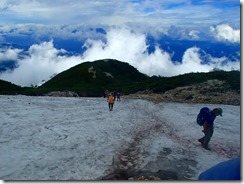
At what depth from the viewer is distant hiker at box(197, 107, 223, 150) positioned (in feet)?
22.3

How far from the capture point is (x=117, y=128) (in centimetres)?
904

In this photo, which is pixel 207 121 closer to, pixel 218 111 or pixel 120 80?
pixel 218 111

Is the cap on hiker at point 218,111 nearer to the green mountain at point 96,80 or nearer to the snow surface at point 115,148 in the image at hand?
the snow surface at point 115,148

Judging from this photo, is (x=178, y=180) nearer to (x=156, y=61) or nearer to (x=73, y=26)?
(x=156, y=61)

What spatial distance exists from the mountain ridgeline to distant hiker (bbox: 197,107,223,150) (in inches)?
22.0

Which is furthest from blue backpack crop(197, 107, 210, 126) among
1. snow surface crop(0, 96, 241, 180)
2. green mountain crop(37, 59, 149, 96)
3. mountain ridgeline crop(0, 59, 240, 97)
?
green mountain crop(37, 59, 149, 96)

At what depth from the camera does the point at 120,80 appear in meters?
14.3

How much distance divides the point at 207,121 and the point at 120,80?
7812 mm

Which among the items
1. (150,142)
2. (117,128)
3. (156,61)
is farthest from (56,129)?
(156,61)

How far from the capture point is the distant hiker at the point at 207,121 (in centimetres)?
680

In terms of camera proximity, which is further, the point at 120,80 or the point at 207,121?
the point at 120,80

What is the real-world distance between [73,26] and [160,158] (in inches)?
110

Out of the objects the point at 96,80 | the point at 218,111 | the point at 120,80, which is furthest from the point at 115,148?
the point at 96,80

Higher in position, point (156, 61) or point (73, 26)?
point (73, 26)
